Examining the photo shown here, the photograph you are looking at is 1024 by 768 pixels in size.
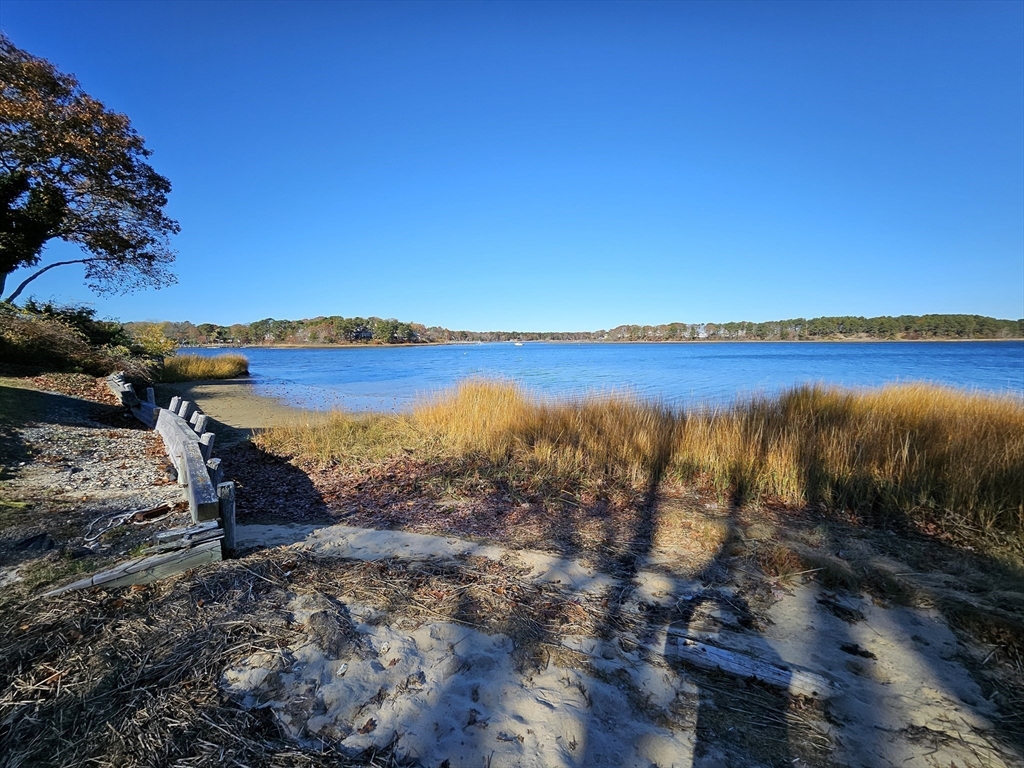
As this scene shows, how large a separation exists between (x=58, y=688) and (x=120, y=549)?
1.54 m

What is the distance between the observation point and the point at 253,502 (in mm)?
5082

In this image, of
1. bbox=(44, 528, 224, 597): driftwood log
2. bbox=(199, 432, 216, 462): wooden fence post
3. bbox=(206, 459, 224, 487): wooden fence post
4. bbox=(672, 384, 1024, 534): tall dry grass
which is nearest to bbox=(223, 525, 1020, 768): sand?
bbox=(44, 528, 224, 597): driftwood log

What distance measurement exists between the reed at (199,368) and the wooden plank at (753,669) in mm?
23510

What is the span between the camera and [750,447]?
5.83m

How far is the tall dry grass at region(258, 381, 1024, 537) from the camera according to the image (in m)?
4.77

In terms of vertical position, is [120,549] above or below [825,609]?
above

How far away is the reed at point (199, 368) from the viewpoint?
20766 millimetres

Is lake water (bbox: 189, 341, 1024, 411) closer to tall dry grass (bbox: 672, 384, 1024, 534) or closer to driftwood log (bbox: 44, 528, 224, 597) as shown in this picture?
tall dry grass (bbox: 672, 384, 1024, 534)

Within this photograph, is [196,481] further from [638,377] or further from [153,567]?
[638,377]

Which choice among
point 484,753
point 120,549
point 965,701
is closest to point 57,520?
point 120,549

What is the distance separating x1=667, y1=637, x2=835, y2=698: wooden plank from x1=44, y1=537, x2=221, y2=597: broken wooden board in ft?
10.4

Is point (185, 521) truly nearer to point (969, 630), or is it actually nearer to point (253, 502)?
point (253, 502)

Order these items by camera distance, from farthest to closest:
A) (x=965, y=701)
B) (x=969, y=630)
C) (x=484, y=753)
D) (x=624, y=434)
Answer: (x=624, y=434) < (x=969, y=630) < (x=965, y=701) < (x=484, y=753)

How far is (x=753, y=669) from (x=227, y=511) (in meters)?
3.64
